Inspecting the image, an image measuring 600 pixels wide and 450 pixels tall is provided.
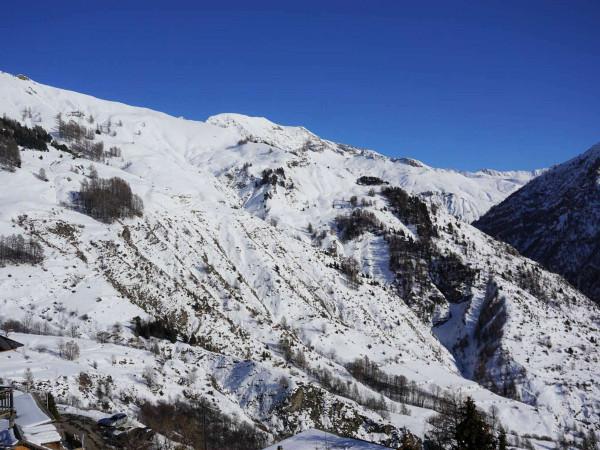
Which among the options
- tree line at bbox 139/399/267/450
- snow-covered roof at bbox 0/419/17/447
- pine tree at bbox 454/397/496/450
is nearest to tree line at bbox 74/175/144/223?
tree line at bbox 139/399/267/450

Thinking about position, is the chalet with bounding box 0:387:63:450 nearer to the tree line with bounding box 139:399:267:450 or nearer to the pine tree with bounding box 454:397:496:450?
the tree line with bounding box 139:399:267:450

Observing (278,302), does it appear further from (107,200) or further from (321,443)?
(321,443)

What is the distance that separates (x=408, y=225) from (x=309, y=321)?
2614 inches

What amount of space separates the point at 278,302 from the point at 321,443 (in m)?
68.5

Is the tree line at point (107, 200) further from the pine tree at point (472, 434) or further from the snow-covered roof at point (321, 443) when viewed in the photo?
the pine tree at point (472, 434)

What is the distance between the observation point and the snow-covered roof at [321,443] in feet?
92.0

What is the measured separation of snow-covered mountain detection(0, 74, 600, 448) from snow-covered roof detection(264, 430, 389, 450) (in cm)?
1898

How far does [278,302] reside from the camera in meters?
96.9

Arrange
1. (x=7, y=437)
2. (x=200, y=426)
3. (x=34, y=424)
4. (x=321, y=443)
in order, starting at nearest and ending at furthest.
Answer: (x=7, y=437) → (x=34, y=424) → (x=321, y=443) → (x=200, y=426)

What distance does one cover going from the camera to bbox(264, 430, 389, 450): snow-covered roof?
28.0 m

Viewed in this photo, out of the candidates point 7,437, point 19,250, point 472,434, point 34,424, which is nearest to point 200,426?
point 34,424

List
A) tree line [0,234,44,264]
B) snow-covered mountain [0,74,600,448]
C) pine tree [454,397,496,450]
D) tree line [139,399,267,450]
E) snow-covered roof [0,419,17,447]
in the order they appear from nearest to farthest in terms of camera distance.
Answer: snow-covered roof [0,419,17,447] < pine tree [454,397,496,450] < tree line [139,399,267,450] < snow-covered mountain [0,74,600,448] < tree line [0,234,44,264]

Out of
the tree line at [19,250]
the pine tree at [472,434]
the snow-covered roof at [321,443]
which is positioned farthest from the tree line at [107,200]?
the pine tree at [472,434]

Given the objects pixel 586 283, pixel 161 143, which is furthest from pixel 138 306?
pixel 586 283
